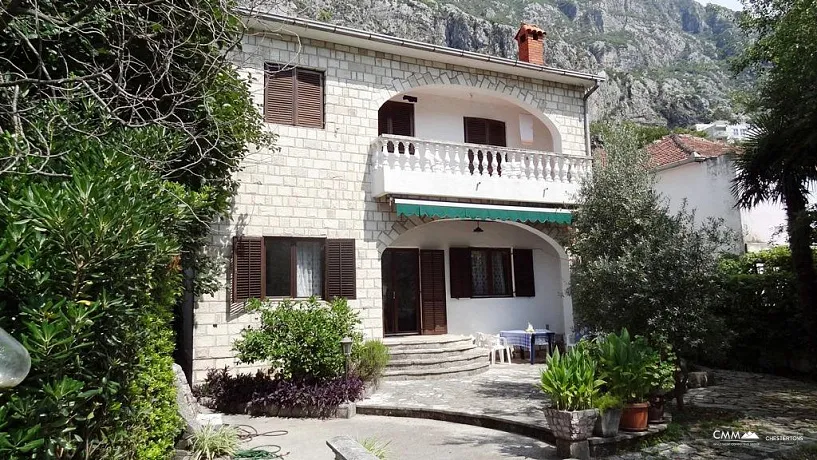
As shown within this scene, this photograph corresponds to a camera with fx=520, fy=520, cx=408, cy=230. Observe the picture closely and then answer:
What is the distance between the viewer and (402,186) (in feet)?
→ 43.7

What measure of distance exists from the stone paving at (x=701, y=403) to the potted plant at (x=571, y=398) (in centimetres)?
76

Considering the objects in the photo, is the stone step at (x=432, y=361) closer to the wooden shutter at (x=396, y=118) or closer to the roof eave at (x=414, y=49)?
the wooden shutter at (x=396, y=118)

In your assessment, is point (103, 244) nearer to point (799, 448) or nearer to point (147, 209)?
point (147, 209)

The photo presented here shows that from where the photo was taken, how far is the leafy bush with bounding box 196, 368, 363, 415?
32.7 ft

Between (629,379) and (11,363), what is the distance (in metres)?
7.38

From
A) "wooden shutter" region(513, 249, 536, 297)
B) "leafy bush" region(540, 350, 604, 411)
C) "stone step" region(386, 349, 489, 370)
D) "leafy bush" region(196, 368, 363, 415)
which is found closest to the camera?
"leafy bush" region(540, 350, 604, 411)

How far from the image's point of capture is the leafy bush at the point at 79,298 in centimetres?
338

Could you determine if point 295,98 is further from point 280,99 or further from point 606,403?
point 606,403

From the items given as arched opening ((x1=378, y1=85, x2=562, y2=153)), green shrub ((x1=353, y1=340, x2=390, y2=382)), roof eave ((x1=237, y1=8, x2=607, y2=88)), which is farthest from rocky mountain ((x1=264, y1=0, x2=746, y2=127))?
green shrub ((x1=353, y1=340, x2=390, y2=382))

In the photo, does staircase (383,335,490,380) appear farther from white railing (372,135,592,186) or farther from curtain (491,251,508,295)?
white railing (372,135,592,186)

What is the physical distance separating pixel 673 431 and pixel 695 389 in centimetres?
420

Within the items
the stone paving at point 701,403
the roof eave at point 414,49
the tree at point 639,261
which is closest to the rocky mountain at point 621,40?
the roof eave at point 414,49

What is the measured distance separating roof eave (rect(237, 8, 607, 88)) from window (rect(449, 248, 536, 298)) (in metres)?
5.58

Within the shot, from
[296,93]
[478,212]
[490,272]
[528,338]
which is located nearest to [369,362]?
[478,212]
